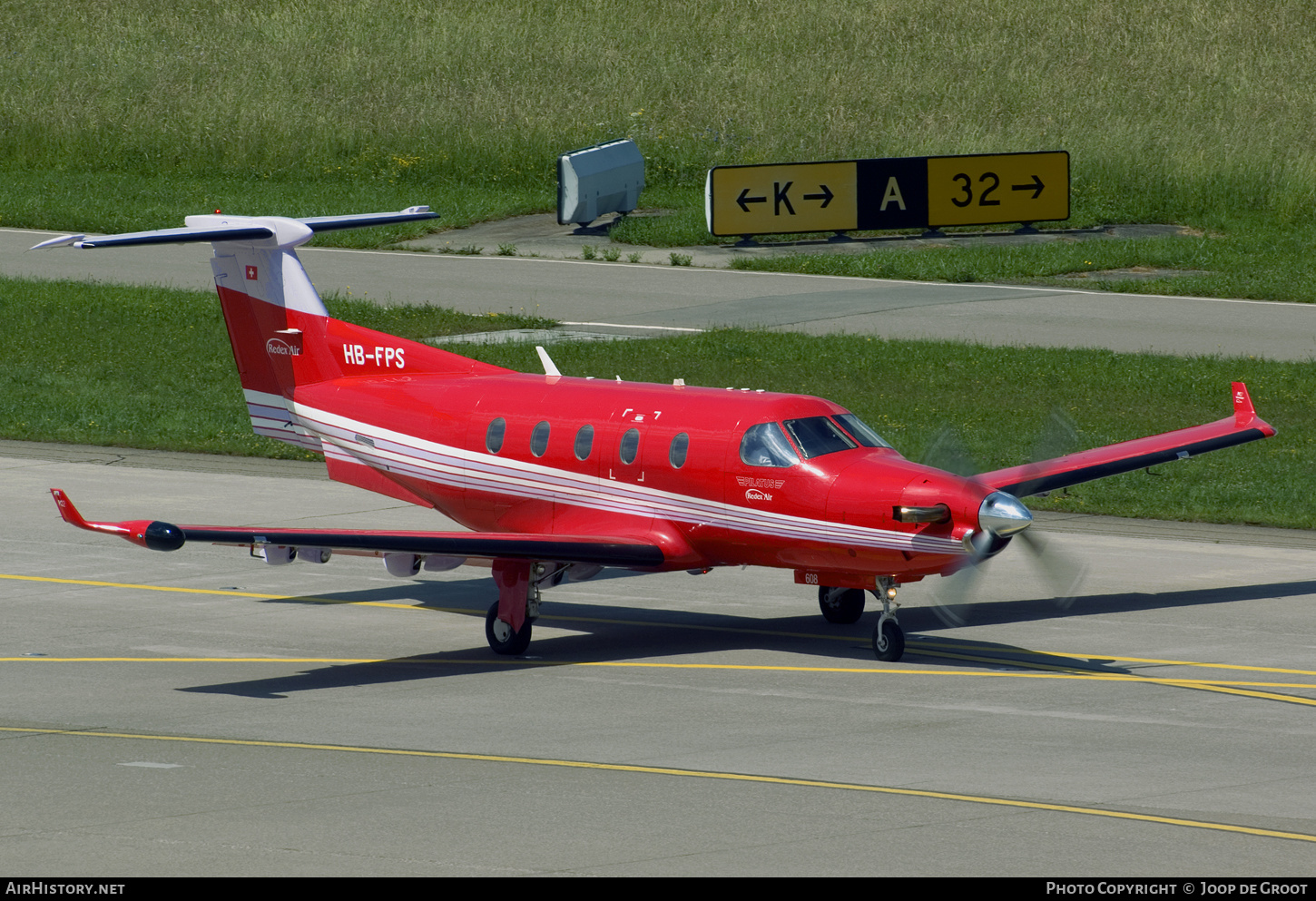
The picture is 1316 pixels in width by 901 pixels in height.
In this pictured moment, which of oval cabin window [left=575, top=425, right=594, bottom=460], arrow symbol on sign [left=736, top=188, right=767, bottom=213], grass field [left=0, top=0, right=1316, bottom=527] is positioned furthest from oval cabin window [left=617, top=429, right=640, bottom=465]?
arrow symbol on sign [left=736, top=188, right=767, bottom=213]

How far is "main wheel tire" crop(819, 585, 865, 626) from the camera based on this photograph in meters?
19.5

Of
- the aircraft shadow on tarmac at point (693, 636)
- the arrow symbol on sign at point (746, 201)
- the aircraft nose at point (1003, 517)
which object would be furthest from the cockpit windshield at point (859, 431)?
the arrow symbol on sign at point (746, 201)

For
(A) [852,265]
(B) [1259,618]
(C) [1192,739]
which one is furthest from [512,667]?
(A) [852,265]

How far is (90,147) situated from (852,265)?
2728 centimetres

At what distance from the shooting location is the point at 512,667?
17.9 metres

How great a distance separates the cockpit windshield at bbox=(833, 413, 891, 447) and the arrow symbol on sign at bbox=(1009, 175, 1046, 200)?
3099 cm

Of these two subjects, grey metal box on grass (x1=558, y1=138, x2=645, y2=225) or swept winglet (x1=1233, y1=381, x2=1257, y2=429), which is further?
grey metal box on grass (x1=558, y1=138, x2=645, y2=225)

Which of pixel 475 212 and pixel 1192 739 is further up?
Result: pixel 475 212

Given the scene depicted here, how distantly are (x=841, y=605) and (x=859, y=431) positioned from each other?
2.33 m

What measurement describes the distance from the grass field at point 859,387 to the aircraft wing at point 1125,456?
3908mm

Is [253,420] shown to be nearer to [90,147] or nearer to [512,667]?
[512,667]

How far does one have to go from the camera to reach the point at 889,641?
1761 centimetres

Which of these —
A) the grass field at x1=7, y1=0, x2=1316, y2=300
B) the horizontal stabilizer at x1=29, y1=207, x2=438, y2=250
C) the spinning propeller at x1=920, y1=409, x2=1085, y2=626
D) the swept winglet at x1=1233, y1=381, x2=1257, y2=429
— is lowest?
the spinning propeller at x1=920, y1=409, x2=1085, y2=626

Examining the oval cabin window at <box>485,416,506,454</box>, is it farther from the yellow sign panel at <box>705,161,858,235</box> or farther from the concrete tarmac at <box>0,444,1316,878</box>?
the yellow sign panel at <box>705,161,858,235</box>
